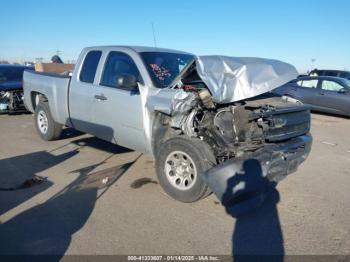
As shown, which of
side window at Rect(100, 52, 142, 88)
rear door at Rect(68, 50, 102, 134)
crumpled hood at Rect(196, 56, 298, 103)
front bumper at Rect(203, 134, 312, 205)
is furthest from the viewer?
rear door at Rect(68, 50, 102, 134)

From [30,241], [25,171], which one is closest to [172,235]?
[30,241]

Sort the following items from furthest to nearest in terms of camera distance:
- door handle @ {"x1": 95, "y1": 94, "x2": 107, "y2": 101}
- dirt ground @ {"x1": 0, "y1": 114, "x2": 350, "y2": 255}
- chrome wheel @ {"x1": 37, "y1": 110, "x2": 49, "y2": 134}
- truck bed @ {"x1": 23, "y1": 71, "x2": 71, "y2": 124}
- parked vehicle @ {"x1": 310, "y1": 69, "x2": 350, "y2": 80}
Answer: parked vehicle @ {"x1": 310, "y1": 69, "x2": 350, "y2": 80}
chrome wheel @ {"x1": 37, "y1": 110, "x2": 49, "y2": 134}
truck bed @ {"x1": 23, "y1": 71, "x2": 71, "y2": 124}
door handle @ {"x1": 95, "y1": 94, "x2": 107, "y2": 101}
dirt ground @ {"x1": 0, "y1": 114, "x2": 350, "y2": 255}

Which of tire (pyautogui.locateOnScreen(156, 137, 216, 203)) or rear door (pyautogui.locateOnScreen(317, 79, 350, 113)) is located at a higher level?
tire (pyautogui.locateOnScreen(156, 137, 216, 203))

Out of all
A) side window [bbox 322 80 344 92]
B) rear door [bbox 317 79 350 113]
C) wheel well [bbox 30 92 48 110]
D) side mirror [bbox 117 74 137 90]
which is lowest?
rear door [bbox 317 79 350 113]

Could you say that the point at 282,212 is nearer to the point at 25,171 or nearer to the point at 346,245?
the point at 346,245

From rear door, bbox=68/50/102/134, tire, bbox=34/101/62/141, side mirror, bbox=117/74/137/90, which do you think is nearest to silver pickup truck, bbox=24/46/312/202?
side mirror, bbox=117/74/137/90

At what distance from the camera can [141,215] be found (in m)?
3.98

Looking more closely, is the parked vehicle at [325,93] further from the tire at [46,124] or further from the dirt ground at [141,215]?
the tire at [46,124]

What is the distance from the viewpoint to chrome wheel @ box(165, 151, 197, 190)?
4309 millimetres

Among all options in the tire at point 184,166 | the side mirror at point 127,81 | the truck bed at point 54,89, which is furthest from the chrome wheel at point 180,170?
the truck bed at point 54,89

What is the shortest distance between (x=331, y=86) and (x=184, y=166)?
399 inches

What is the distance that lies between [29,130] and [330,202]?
731cm

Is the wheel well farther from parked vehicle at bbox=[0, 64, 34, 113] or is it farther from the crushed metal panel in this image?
the crushed metal panel

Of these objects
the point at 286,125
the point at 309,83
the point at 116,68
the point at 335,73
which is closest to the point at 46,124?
the point at 116,68
